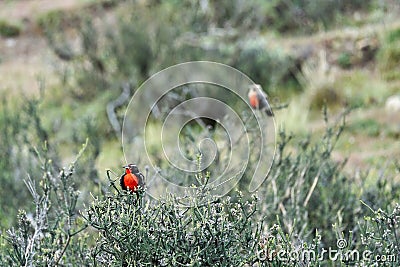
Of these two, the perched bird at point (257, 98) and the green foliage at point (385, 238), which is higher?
the perched bird at point (257, 98)

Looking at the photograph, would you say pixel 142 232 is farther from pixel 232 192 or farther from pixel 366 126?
pixel 366 126

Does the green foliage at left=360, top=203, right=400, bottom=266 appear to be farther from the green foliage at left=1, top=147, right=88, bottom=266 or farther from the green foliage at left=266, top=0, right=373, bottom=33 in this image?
the green foliage at left=266, top=0, right=373, bottom=33

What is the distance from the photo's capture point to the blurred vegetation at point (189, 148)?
2.13 m

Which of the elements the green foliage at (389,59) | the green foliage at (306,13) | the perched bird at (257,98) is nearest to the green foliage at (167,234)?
the perched bird at (257,98)

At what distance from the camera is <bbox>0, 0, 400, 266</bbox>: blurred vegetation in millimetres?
2133

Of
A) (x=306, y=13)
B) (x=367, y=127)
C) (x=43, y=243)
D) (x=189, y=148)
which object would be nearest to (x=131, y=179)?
(x=43, y=243)

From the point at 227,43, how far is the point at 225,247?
25.7 ft

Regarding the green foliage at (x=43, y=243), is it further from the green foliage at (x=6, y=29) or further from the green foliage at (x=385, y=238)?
the green foliage at (x=6, y=29)

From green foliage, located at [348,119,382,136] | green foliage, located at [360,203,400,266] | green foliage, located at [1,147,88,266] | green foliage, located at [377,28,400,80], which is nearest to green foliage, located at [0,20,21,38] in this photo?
green foliage, located at [377,28,400,80]

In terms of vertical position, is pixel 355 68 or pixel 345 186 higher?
pixel 355 68

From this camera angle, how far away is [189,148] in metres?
3.99

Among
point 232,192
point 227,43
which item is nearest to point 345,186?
point 232,192

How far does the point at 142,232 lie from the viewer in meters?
2.08

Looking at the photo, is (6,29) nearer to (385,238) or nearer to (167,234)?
(167,234)
